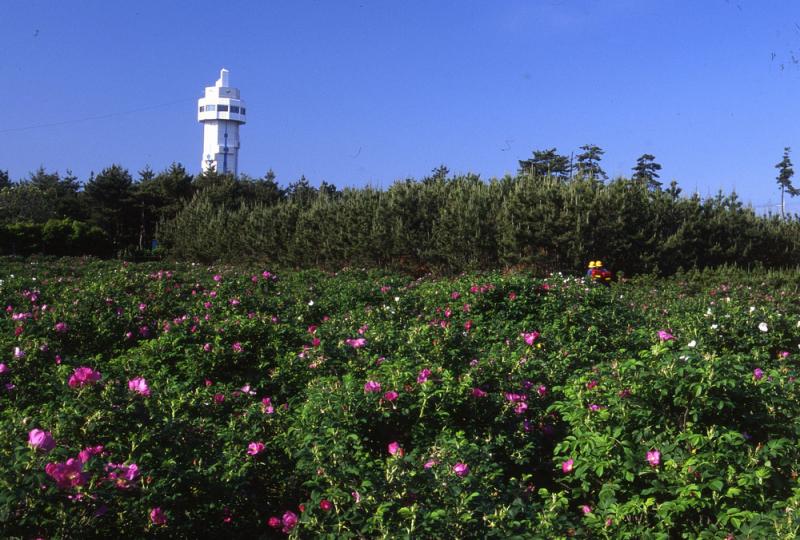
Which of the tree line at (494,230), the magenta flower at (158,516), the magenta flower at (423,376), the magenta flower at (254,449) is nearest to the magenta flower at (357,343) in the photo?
the magenta flower at (423,376)

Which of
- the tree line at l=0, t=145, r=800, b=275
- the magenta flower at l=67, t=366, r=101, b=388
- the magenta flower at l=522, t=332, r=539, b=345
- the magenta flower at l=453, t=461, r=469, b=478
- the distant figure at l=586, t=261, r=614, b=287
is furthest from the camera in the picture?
the tree line at l=0, t=145, r=800, b=275

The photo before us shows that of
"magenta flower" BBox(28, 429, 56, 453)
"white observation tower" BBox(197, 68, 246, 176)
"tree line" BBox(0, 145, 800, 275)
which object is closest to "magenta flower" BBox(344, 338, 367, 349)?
"magenta flower" BBox(28, 429, 56, 453)

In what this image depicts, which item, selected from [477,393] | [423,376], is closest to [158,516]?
[423,376]

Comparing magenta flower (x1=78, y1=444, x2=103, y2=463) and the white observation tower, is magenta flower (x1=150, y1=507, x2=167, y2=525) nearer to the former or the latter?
magenta flower (x1=78, y1=444, x2=103, y2=463)

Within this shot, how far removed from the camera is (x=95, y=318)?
17.4ft

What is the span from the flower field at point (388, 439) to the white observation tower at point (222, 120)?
100547 millimetres

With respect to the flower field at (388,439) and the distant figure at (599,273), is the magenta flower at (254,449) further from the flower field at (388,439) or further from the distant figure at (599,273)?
the distant figure at (599,273)

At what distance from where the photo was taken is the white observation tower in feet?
333

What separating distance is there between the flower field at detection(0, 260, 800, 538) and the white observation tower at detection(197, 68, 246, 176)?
101 metres

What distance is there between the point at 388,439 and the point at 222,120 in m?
105

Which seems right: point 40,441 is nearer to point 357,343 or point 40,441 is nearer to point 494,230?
point 357,343

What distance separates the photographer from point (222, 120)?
102m

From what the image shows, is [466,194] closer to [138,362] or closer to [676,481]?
[138,362]

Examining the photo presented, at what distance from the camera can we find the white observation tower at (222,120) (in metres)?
102
